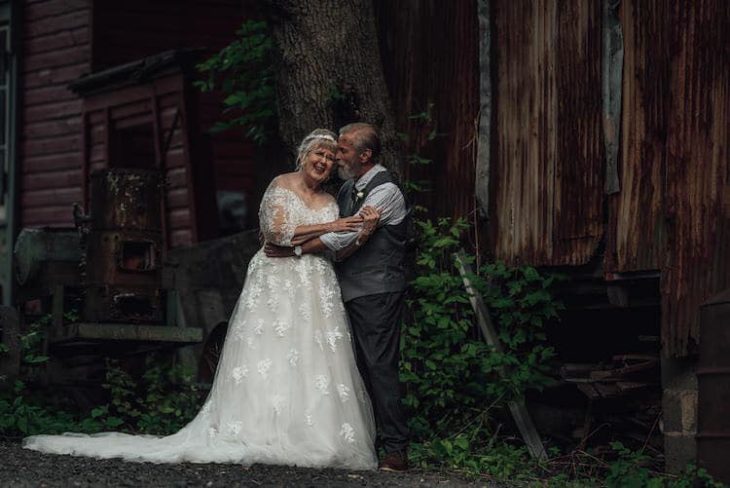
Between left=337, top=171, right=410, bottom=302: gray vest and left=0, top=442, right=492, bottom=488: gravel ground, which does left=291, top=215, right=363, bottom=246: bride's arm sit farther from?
left=0, top=442, right=492, bottom=488: gravel ground

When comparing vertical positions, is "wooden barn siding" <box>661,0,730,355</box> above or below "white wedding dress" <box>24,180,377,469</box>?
above

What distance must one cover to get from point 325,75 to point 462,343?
227cm

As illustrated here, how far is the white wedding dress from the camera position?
26.1 feet

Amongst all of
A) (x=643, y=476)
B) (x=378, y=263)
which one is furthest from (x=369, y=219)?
(x=643, y=476)

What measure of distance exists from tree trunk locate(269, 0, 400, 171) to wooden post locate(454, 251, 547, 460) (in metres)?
0.95

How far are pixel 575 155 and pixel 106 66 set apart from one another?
8.36 metres

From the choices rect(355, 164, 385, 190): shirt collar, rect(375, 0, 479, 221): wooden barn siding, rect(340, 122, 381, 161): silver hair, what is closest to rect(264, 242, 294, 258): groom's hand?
rect(355, 164, 385, 190): shirt collar

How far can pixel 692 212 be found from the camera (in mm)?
8188

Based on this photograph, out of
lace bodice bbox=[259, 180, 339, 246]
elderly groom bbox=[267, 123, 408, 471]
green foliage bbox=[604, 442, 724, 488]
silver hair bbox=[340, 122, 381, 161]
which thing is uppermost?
silver hair bbox=[340, 122, 381, 161]

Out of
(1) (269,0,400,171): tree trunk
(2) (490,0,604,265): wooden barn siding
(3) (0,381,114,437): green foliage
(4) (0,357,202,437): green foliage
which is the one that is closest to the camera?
(2) (490,0,604,265): wooden barn siding

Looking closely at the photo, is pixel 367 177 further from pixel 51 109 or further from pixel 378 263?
pixel 51 109

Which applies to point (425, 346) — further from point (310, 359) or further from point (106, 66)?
point (106, 66)

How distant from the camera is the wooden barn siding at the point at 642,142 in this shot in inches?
333

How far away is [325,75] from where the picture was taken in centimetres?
1003
